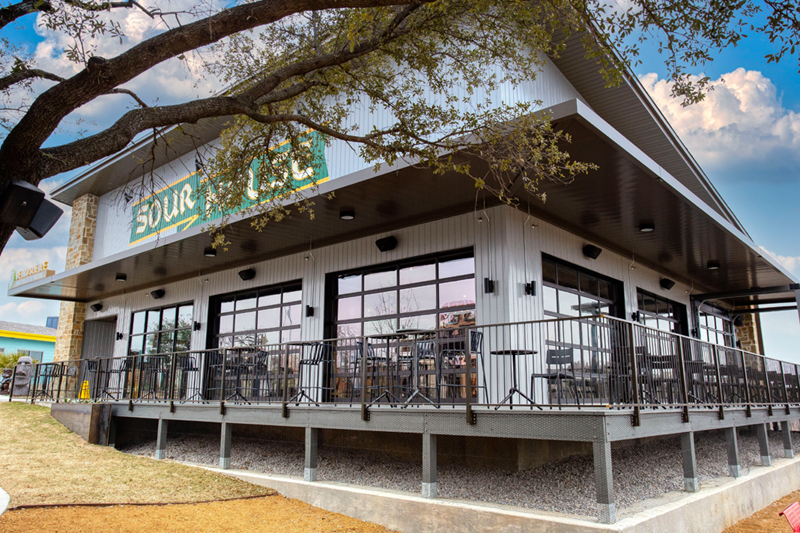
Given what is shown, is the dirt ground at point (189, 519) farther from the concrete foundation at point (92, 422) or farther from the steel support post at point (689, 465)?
the concrete foundation at point (92, 422)

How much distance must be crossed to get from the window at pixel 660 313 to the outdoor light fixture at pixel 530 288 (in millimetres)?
4438

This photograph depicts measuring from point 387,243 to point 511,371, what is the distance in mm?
3137

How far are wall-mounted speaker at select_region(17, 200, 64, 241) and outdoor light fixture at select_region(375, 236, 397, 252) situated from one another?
18.8 feet

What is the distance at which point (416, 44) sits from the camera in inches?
272

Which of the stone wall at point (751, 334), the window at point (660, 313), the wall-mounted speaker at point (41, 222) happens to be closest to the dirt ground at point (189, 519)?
the wall-mounted speaker at point (41, 222)

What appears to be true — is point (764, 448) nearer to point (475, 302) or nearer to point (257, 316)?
point (475, 302)

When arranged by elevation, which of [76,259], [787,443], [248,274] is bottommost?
[787,443]

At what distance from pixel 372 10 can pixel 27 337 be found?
131 feet

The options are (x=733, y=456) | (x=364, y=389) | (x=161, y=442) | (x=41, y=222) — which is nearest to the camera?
(x=41, y=222)

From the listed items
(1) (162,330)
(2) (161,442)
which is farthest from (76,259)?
(2) (161,442)

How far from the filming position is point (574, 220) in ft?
A: 32.0

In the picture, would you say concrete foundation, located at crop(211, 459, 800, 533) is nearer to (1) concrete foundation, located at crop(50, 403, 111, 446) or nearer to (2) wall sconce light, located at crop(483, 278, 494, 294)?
(2) wall sconce light, located at crop(483, 278, 494, 294)

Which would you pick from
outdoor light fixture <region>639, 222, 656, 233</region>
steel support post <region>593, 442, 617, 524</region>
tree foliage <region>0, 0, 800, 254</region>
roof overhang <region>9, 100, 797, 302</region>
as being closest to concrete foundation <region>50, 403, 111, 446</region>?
roof overhang <region>9, 100, 797, 302</region>

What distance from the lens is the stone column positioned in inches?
717
